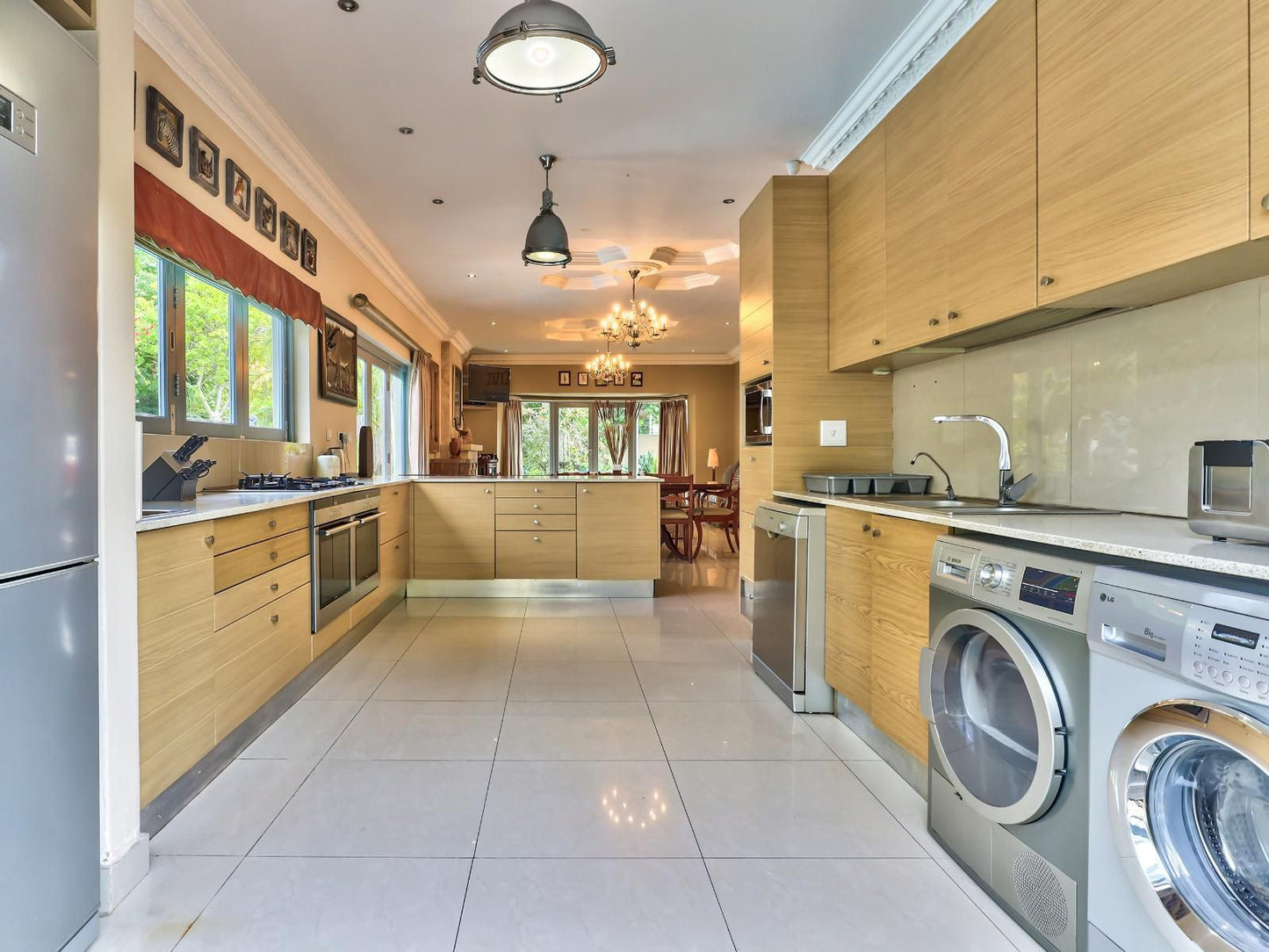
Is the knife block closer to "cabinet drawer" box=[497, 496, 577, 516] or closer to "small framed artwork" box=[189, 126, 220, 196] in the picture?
"small framed artwork" box=[189, 126, 220, 196]

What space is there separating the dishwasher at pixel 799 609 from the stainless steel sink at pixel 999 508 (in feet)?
1.40

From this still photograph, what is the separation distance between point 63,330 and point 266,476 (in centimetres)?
218

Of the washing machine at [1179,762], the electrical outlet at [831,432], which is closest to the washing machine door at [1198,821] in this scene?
the washing machine at [1179,762]

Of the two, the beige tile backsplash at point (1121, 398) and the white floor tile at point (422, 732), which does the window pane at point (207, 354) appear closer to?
the white floor tile at point (422, 732)

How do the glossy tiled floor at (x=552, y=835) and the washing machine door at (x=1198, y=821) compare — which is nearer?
the washing machine door at (x=1198, y=821)

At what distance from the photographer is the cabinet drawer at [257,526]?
2174 millimetres

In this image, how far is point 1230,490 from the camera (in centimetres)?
120

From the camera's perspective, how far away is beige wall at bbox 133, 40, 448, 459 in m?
2.63

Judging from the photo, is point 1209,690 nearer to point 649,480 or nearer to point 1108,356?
point 1108,356

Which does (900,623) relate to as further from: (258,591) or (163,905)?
(258,591)

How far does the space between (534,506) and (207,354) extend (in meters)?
2.23

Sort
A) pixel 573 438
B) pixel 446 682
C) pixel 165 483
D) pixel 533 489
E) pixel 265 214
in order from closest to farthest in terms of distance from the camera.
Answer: pixel 165 483, pixel 446 682, pixel 265 214, pixel 533 489, pixel 573 438

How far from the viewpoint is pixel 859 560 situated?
7.95 feet

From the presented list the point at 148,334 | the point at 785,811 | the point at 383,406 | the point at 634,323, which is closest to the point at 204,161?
the point at 148,334
